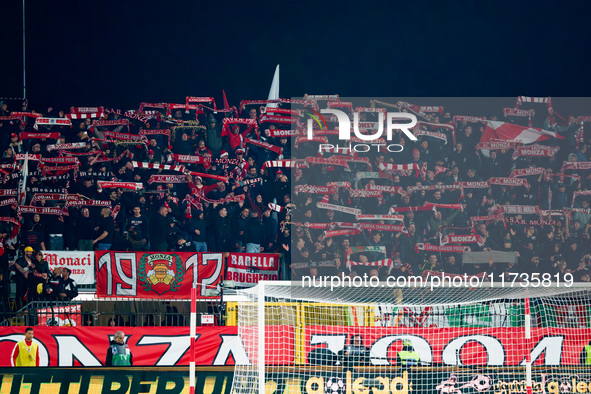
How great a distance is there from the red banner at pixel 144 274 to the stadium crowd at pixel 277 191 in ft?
4.89

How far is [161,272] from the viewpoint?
15148mm

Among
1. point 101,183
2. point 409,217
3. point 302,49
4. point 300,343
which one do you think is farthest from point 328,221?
point 300,343

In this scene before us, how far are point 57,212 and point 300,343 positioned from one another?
9.31m

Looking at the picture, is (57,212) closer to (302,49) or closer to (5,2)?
(5,2)

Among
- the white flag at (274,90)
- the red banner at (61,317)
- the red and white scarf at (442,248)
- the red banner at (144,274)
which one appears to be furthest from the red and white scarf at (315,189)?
the red banner at (61,317)

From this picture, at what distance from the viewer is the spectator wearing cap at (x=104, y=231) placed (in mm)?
16594

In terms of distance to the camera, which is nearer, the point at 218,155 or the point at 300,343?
the point at 300,343

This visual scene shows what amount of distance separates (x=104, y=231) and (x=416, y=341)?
9430mm

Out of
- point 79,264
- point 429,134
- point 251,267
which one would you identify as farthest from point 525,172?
point 79,264

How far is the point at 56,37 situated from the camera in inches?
688

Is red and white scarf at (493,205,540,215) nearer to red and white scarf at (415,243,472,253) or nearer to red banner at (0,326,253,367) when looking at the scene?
red and white scarf at (415,243,472,253)

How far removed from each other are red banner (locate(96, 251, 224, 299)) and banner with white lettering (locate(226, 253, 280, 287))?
30.0 inches

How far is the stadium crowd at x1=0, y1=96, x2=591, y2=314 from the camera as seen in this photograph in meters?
17.0

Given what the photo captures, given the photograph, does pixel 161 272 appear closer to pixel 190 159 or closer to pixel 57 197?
pixel 190 159
